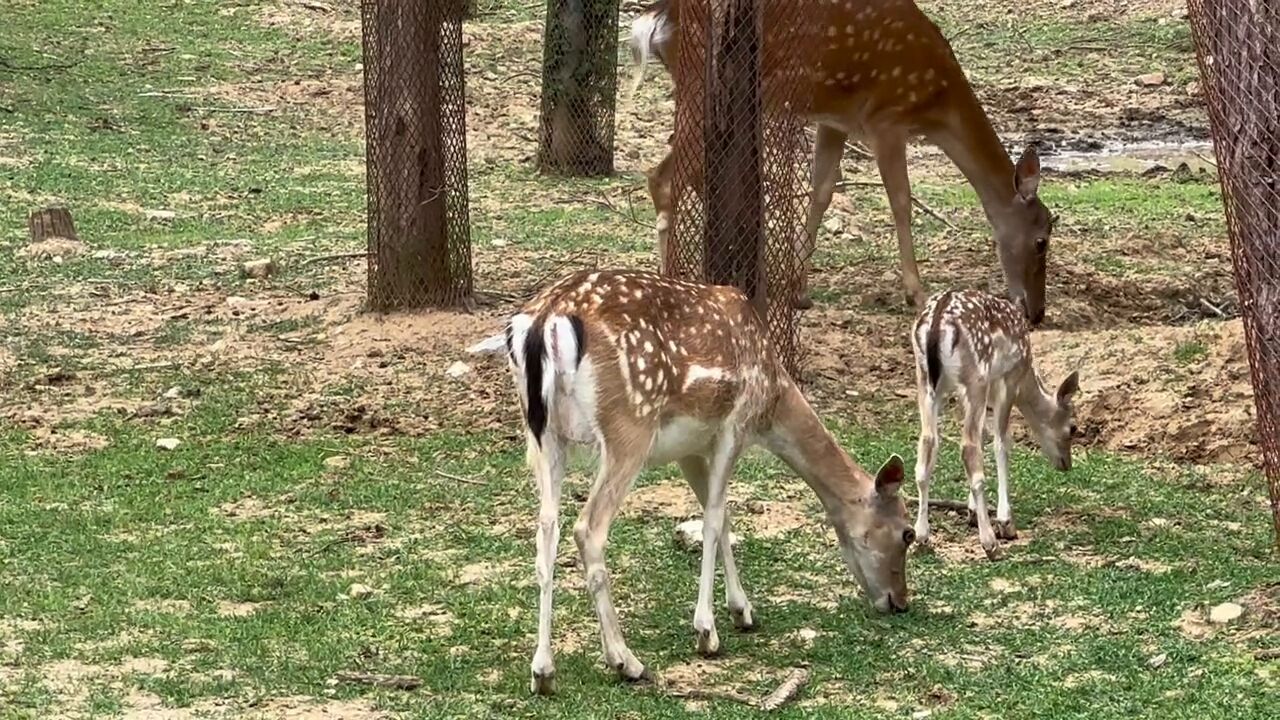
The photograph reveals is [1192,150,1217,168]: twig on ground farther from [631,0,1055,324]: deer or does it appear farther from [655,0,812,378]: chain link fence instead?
[655,0,812,378]: chain link fence

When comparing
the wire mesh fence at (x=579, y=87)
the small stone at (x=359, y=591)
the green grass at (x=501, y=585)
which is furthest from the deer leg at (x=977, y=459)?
the wire mesh fence at (x=579, y=87)

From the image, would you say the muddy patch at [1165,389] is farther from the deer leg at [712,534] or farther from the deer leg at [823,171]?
the deer leg at [712,534]

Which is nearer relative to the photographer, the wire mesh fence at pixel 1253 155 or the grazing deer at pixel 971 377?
the wire mesh fence at pixel 1253 155

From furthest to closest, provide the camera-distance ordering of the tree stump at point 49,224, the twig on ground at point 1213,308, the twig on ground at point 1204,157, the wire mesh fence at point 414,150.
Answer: the twig on ground at point 1204,157 → the tree stump at point 49,224 → the twig on ground at point 1213,308 → the wire mesh fence at point 414,150

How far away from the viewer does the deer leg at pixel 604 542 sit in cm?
596

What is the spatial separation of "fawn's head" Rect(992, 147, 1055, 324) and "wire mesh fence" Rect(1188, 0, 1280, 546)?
5.06 metres

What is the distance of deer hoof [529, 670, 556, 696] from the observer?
5.84 meters

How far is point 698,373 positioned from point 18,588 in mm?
2548

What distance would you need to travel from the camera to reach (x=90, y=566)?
7168 mm

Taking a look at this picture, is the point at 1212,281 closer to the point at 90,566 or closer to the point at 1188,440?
the point at 1188,440

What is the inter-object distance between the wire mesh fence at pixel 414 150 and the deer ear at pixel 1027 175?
11.1 feet

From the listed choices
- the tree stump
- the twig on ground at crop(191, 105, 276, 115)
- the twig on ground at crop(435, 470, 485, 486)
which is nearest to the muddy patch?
the twig on ground at crop(435, 470, 485, 486)

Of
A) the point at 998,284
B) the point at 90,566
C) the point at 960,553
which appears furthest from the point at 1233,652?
the point at 998,284

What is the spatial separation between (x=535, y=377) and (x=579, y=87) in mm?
9641
